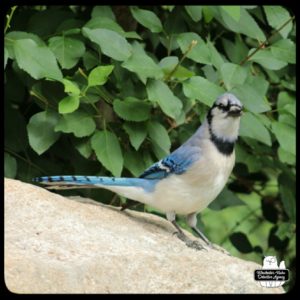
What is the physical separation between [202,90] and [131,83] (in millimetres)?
432

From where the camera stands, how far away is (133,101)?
440 cm

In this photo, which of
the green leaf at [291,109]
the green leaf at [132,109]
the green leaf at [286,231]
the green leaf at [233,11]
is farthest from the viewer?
the green leaf at [286,231]

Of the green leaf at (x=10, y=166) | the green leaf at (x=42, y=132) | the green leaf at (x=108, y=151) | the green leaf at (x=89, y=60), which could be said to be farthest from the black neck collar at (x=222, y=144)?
the green leaf at (x=10, y=166)

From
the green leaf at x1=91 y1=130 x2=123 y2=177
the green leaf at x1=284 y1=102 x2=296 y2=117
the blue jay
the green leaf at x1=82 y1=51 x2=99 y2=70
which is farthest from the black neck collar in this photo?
the green leaf at x1=82 y1=51 x2=99 y2=70

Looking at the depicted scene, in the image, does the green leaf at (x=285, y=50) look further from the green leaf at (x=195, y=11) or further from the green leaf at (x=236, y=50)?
the green leaf at (x=195, y=11)

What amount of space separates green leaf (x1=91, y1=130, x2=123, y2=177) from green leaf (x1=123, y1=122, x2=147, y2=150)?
8 centimetres

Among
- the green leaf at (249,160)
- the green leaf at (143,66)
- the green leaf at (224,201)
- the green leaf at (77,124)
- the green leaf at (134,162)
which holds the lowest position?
the green leaf at (224,201)

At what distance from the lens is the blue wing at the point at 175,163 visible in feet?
13.7

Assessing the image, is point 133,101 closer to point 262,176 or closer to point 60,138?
point 60,138

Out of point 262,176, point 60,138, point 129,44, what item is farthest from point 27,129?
point 262,176

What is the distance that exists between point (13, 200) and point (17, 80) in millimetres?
1040

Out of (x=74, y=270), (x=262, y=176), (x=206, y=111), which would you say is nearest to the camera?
(x=74, y=270)

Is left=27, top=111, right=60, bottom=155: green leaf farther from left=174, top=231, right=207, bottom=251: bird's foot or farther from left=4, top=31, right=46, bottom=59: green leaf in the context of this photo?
left=174, top=231, right=207, bottom=251: bird's foot

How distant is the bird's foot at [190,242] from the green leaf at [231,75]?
0.79 m
